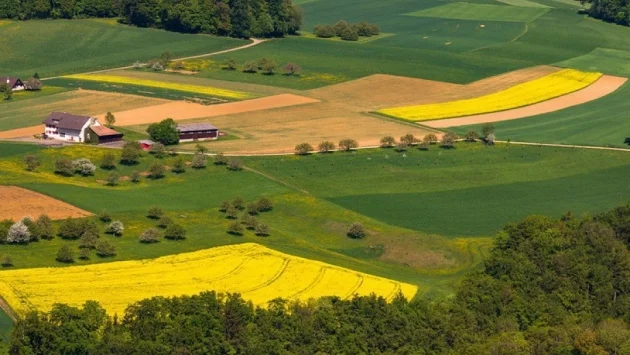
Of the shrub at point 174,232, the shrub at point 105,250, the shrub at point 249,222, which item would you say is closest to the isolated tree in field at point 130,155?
the shrub at point 249,222

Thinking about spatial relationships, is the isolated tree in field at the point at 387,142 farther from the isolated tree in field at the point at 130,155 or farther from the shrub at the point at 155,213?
the shrub at the point at 155,213

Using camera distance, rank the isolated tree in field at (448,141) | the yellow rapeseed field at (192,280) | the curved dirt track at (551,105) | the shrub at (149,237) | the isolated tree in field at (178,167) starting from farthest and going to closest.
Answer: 1. the curved dirt track at (551,105)
2. the isolated tree in field at (448,141)
3. the isolated tree in field at (178,167)
4. the shrub at (149,237)
5. the yellow rapeseed field at (192,280)

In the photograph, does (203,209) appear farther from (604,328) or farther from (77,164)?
(604,328)

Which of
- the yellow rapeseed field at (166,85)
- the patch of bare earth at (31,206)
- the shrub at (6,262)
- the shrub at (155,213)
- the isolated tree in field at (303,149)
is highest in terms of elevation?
the yellow rapeseed field at (166,85)

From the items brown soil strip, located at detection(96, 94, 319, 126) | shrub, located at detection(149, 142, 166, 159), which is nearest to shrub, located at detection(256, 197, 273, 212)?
shrub, located at detection(149, 142, 166, 159)

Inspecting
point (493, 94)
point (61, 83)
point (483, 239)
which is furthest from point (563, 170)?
point (61, 83)
